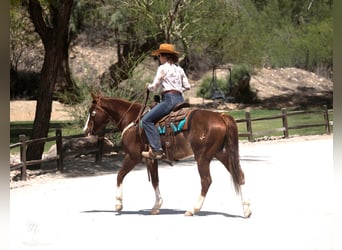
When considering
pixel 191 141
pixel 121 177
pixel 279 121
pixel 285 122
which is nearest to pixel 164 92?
pixel 191 141

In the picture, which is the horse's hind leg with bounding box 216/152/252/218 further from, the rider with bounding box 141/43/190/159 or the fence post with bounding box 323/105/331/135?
the fence post with bounding box 323/105/331/135

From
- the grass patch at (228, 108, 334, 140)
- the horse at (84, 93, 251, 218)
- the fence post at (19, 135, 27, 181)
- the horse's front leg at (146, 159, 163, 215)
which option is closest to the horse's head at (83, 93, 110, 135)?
the horse at (84, 93, 251, 218)

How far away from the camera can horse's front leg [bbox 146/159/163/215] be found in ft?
34.7

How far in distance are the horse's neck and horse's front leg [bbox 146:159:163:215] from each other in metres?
0.53

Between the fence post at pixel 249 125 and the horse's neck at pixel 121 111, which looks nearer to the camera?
the horse's neck at pixel 121 111

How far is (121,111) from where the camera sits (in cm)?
1083

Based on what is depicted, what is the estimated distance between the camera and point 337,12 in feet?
30.2

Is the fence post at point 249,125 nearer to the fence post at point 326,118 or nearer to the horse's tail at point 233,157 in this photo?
the fence post at point 326,118

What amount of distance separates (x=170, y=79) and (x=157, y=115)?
1.39 feet

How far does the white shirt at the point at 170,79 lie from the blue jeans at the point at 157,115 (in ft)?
0.29

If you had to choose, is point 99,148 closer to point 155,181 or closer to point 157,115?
point 155,181

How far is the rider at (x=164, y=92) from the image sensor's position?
409 inches

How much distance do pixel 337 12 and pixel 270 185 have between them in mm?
2536

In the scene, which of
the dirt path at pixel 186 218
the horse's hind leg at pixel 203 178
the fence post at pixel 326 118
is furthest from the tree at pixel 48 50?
the fence post at pixel 326 118
